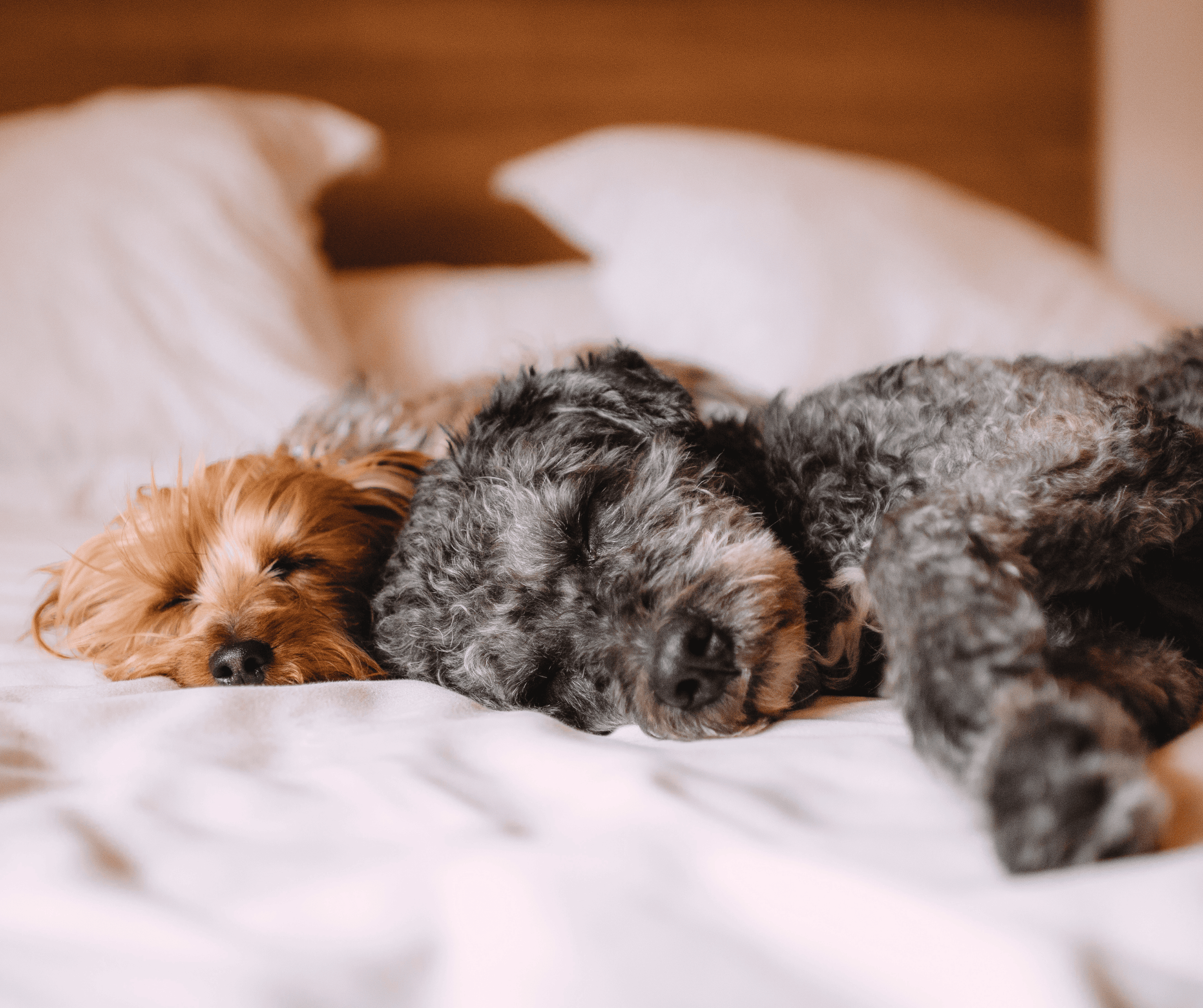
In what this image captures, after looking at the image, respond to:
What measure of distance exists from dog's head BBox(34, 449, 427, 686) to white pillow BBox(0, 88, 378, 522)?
0.79 meters

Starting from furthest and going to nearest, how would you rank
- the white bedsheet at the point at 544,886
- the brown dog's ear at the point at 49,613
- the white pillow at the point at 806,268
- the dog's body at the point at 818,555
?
the white pillow at the point at 806,268
the brown dog's ear at the point at 49,613
the dog's body at the point at 818,555
the white bedsheet at the point at 544,886

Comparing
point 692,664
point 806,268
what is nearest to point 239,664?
point 692,664

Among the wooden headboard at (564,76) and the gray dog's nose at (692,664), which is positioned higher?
the wooden headboard at (564,76)

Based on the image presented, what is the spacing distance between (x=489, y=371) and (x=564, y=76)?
1.84 m

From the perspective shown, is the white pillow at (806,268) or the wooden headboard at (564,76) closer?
the white pillow at (806,268)

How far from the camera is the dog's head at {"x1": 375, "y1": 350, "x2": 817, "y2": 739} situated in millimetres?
1305

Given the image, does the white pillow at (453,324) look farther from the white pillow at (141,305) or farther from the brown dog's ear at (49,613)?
the brown dog's ear at (49,613)

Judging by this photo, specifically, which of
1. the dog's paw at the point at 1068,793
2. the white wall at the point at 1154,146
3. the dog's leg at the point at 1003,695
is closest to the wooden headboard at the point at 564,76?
the white wall at the point at 1154,146

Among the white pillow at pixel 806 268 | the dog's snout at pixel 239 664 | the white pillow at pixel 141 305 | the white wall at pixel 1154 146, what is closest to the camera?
the dog's snout at pixel 239 664

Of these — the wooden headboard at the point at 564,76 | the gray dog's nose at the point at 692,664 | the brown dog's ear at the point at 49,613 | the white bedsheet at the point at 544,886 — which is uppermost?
the wooden headboard at the point at 564,76

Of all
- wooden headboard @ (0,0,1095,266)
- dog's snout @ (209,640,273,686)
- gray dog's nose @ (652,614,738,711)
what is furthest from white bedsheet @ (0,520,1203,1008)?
wooden headboard @ (0,0,1095,266)

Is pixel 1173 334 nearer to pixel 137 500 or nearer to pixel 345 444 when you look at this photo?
pixel 345 444

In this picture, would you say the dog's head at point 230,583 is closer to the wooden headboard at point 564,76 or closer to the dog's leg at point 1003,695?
the dog's leg at point 1003,695

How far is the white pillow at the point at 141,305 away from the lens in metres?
2.62
